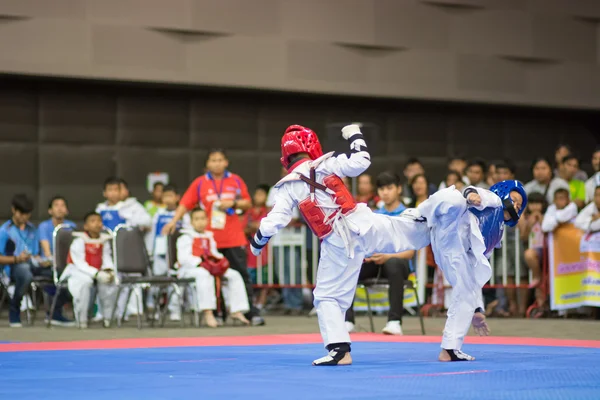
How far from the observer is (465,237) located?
602 centimetres

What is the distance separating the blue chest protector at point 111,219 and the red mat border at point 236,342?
311 cm

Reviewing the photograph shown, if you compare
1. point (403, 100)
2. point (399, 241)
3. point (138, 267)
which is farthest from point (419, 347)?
point (403, 100)

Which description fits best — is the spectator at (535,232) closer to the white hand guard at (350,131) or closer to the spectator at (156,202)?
the spectator at (156,202)

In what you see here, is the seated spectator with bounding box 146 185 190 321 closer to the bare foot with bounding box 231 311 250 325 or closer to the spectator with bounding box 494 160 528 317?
the bare foot with bounding box 231 311 250 325

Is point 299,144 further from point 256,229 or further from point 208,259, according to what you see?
point 256,229

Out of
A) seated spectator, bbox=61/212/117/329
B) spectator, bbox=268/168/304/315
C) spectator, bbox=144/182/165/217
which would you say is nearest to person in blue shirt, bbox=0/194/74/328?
seated spectator, bbox=61/212/117/329

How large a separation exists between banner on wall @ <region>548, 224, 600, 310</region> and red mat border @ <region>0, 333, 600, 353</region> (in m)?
2.60

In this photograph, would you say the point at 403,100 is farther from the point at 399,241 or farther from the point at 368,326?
the point at 399,241

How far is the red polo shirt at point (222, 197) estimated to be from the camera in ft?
33.3

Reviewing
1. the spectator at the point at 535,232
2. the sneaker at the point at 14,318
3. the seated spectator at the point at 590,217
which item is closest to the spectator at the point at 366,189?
the spectator at the point at 535,232

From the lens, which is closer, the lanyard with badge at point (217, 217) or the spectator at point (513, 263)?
the lanyard with badge at point (217, 217)

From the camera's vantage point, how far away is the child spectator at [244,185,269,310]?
12.6m

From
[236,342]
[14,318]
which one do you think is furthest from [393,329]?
[14,318]

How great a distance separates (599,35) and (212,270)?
9522 mm
